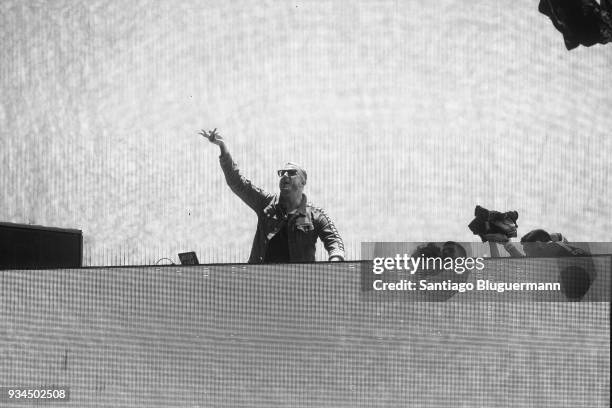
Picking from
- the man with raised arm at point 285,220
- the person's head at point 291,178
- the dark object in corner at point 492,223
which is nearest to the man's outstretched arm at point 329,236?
the man with raised arm at point 285,220

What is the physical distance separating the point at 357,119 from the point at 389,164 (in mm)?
219

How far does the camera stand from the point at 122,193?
3.63 m

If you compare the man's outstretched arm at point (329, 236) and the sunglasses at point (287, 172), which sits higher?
the sunglasses at point (287, 172)

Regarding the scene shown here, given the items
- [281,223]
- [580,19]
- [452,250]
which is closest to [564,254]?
[452,250]

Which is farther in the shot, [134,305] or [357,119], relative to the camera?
[357,119]

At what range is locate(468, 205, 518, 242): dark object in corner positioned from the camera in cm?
310

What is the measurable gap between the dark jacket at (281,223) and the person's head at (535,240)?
63 cm

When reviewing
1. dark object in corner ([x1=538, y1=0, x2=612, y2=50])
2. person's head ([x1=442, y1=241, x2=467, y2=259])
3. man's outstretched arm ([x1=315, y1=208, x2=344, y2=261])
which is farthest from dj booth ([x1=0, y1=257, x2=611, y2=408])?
dark object in corner ([x1=538, y1=0, x2=612, y2=50])

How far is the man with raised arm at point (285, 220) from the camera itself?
3.35 meters

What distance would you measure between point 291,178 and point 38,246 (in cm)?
103

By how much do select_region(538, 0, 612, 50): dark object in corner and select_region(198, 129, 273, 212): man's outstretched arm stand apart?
1.20m

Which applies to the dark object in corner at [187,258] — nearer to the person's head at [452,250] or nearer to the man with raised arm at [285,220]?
the man with raised arm at [285,220]

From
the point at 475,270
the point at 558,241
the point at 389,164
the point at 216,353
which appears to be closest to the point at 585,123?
the point at 558,241

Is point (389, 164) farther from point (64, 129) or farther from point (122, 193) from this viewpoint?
point (64, 129)
